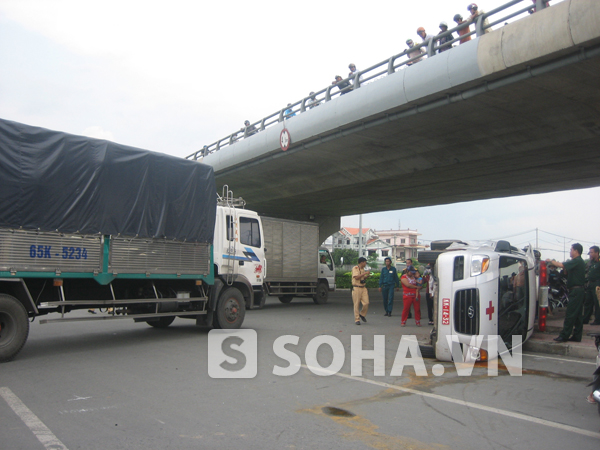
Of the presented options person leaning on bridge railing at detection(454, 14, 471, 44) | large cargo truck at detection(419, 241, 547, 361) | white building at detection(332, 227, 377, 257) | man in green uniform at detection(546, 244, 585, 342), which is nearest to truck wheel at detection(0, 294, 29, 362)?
large cargo truck at detection(419, 241, 547, 361)

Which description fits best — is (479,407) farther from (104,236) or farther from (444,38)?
(444,38)

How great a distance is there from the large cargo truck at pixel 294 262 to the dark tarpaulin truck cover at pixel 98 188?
25.1 feet

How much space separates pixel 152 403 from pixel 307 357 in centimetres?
326

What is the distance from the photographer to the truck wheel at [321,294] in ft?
67.2

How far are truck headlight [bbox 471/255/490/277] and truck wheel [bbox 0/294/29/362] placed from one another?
666cm

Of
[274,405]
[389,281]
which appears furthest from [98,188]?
[389,281]

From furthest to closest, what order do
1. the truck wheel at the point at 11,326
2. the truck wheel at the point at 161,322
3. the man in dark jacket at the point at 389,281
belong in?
the man in dark jacket at the point at 389,281
the truck wheel at the point at 161,322
the truck wheel at the point at 11,326

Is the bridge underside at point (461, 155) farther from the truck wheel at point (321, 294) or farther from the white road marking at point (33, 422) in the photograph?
the white road marking at point (33, 422)

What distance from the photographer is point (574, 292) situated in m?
8.55

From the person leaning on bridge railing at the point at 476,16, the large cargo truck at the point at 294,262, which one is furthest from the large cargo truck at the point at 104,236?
the person leaning on bridge railing at the point at 476,16

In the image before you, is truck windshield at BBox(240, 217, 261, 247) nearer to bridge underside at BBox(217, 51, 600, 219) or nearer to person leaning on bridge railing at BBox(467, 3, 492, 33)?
bridge underside at BBox(217, 51, 600, 219)

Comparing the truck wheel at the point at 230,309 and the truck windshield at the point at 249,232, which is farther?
the truck windshield at the point at 249,232

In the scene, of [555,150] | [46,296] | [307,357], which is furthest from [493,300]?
[555,150]

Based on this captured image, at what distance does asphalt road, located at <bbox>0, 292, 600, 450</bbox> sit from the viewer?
421cm
